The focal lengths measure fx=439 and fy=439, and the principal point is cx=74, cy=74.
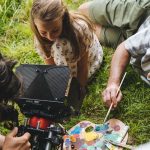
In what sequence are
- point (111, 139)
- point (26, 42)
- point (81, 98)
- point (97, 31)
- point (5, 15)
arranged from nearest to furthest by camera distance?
1. point (111, 139)
2. point (81, 98)
3. point (97, 31)
4. point (26, 42)
5. point (5, 15)

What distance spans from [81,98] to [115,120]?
0.90 feet

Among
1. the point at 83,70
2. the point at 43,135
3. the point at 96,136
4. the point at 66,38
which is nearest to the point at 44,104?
the point at 43,135

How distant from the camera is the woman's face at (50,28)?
266 cm

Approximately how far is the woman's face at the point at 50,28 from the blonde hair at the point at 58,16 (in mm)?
25

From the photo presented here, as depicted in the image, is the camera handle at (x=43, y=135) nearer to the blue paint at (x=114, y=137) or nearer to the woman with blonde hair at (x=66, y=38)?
the blue paint at (x=114, y=137)

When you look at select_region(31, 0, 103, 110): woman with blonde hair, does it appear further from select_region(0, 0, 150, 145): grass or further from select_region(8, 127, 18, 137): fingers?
select_region(8, 127, 18, 137): fingers

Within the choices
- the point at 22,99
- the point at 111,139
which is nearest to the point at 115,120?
the point at 111,139

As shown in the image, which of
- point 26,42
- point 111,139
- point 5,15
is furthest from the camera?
point 5,15

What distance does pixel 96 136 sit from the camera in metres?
2.73

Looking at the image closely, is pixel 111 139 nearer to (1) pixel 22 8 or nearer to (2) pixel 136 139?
(2) pixel 136 139

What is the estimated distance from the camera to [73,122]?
2.94 m

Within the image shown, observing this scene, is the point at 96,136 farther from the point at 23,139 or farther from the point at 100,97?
the point at 23,139

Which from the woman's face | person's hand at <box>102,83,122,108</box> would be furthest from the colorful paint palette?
the woman's face

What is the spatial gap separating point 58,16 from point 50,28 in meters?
0.09
